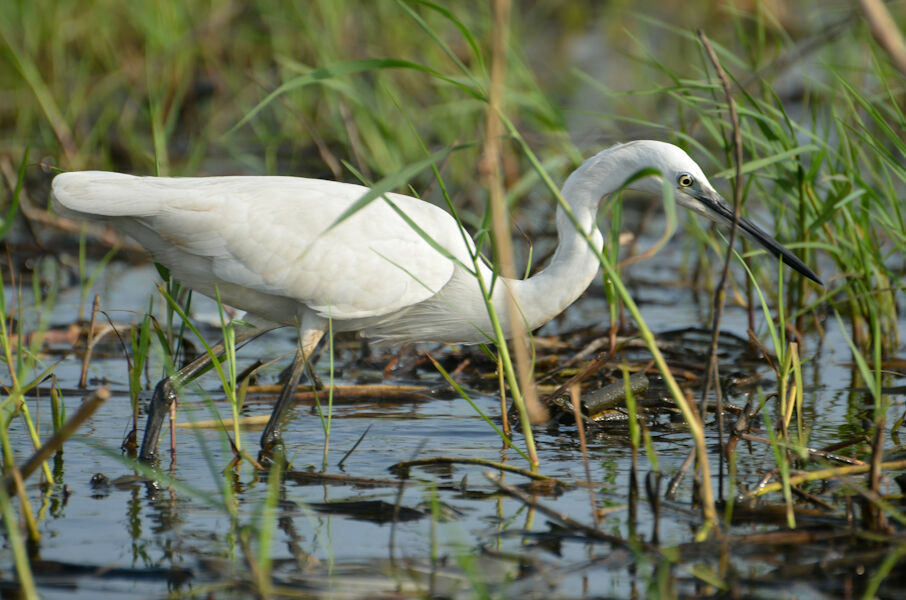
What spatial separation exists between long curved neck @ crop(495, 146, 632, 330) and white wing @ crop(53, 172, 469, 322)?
289 millimetres

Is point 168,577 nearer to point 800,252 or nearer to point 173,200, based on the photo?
point 173,200

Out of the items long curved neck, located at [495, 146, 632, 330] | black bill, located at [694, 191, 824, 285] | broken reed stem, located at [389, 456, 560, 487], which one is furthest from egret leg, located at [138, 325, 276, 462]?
black bill, located at [694, 191, 824, 285]

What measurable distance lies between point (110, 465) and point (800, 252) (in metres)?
3.12

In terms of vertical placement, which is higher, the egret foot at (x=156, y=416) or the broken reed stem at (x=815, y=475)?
the egret foot at (x=156, y=416)

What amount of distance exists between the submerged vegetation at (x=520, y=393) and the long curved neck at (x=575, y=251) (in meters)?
0.13

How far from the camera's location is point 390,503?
12.0 ft

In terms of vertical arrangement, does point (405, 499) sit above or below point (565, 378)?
below

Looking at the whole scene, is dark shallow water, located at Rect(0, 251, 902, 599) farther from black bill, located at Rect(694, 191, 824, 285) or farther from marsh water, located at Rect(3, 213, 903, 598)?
black bill, located at Rect(694, 191, 824, 285)

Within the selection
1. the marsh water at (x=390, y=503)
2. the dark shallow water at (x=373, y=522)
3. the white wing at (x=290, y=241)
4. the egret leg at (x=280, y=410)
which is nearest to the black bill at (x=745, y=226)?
the marsh water at (x=390, y=503)

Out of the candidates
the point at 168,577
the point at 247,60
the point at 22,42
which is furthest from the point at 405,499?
the point at 247,60

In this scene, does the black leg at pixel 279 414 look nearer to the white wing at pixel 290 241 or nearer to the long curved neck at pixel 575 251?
the white wing at pixel 290 241

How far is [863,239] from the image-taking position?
492cm

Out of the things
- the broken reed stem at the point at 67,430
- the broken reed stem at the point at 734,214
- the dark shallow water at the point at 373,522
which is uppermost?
the broken reed stem at the point at 734,214

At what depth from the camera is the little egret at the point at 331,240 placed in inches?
171
